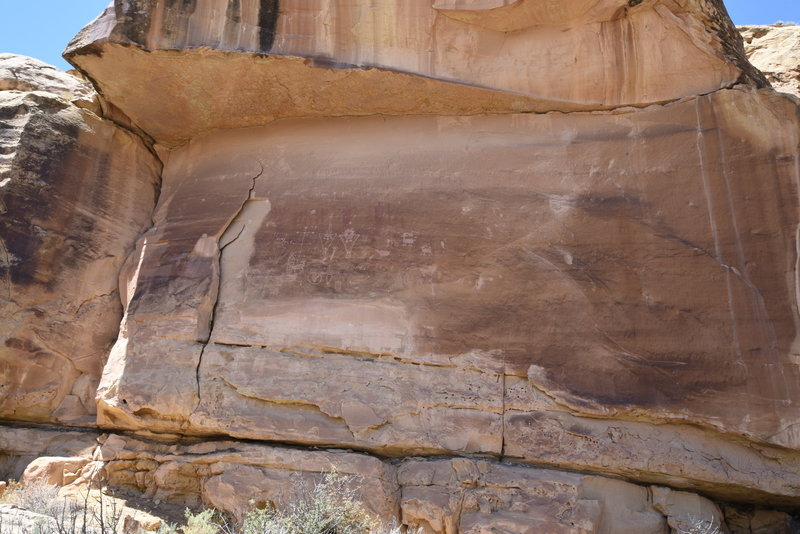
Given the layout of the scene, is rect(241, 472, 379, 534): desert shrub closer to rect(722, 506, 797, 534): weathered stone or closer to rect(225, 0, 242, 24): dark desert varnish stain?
rect(722, 506, 797, 534): weathered stone

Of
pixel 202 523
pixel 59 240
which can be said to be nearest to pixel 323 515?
pixel 202 523

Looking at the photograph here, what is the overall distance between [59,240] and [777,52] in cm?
817

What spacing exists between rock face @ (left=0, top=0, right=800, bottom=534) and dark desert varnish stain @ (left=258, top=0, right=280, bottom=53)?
15mm

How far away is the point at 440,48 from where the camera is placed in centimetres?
607

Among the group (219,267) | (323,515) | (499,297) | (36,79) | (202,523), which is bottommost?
(202,523)

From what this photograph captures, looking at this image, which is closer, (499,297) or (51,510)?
(51,510)

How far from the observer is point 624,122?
6020 mm

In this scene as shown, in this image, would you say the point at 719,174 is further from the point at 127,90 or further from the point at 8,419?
the point at 8,419

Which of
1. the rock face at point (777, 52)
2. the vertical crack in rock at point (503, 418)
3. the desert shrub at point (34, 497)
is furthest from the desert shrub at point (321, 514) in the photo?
the rock face at point (777, 52)

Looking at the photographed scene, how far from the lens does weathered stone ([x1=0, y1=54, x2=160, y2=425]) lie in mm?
6066

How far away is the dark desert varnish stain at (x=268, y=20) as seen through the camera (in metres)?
5.97

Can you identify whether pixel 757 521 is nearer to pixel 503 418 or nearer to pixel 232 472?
pixel 503 418

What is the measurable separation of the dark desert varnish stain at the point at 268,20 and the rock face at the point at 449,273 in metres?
0.02

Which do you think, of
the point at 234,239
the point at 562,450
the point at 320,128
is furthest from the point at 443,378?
the point at 320,128
